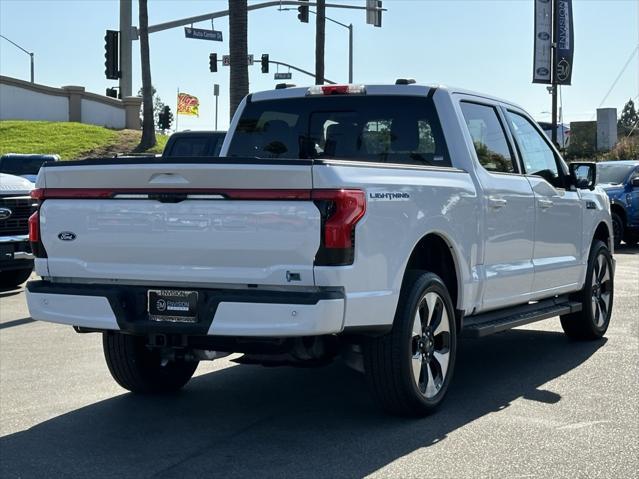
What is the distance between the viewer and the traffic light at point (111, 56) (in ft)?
118

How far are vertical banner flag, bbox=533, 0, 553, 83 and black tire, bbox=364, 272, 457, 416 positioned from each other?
1156 inches

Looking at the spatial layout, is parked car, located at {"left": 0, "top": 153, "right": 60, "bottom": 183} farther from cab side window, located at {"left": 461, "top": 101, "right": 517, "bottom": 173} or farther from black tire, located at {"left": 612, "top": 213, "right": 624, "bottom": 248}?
cab side window, located at {"left": 461, "top": 101, "right": 517, "bottom": 173}

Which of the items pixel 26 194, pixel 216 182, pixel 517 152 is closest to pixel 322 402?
pixel 216 182

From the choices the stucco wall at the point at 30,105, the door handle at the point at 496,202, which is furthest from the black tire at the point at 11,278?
the stucco wall at the point at 30,105

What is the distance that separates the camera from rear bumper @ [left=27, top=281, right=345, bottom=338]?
17.1 ft

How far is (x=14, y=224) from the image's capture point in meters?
12.8

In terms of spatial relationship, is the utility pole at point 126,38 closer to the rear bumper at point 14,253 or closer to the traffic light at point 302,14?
the traffic light at point 302,14

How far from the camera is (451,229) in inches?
249

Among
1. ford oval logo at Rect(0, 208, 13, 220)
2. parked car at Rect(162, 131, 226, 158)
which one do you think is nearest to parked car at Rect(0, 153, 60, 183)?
parked car at Rect(162, 131, 226, 158)

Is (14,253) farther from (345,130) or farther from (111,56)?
(111,56)

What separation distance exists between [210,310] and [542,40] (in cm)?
3099

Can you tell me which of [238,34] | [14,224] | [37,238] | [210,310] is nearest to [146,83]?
[238,34]

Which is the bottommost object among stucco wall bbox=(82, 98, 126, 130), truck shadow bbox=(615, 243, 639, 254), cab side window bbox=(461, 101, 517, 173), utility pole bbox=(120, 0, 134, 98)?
truck shadow bbox=(615, 243, 639, 254)

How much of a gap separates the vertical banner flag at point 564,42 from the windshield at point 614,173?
1412cm
